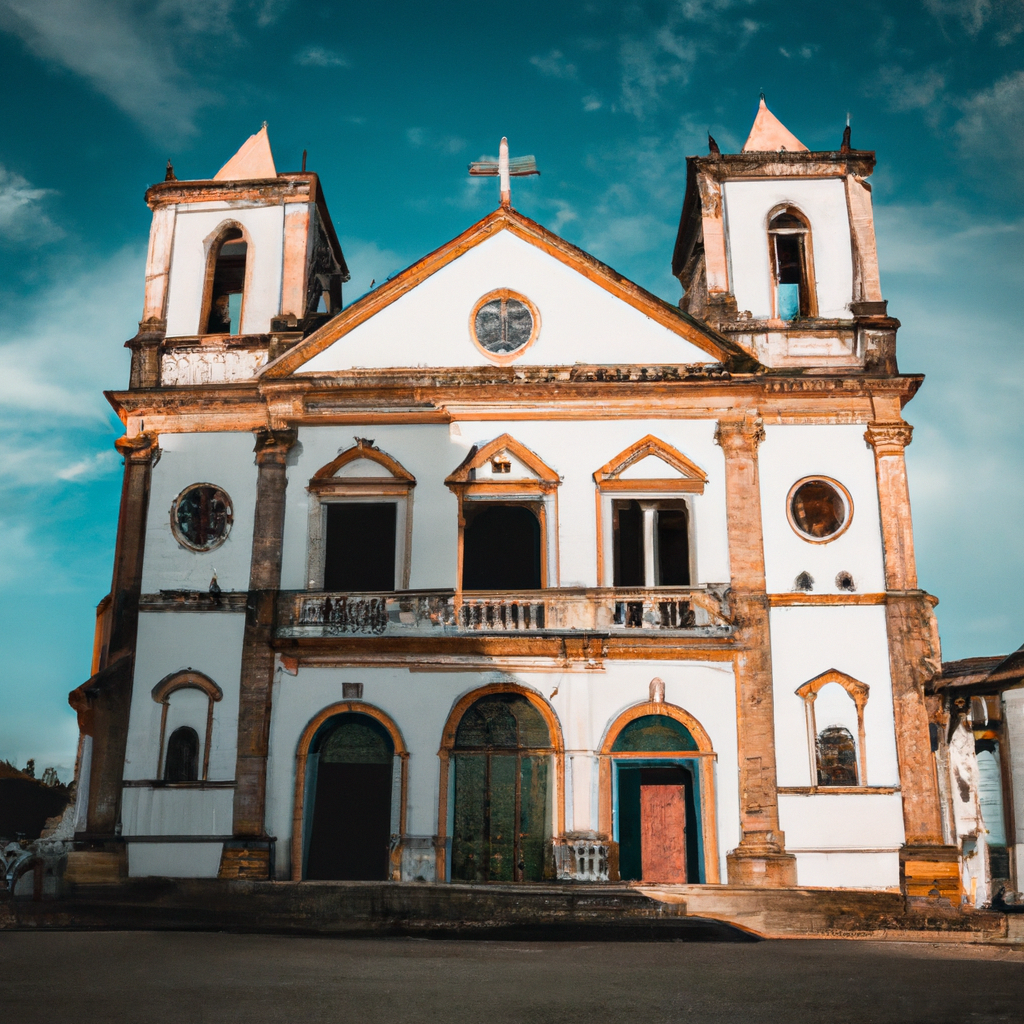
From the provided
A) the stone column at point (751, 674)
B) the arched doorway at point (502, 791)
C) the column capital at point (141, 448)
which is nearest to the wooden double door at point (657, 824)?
the stone column at point (751, 674)

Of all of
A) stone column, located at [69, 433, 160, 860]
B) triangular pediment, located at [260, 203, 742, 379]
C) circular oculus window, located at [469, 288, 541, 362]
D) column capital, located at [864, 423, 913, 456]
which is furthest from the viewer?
circular oculus window, located at [469, 288, 541, 362]

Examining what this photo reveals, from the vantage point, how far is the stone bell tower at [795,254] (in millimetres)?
19906

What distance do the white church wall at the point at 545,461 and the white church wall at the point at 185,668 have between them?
1.46 meters

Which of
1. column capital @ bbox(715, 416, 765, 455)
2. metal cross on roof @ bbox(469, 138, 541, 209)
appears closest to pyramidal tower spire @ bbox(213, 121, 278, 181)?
metal cross on roof @ bbox(469, 138, 541, 209)

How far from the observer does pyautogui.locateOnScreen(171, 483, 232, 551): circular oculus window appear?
19.0 metres

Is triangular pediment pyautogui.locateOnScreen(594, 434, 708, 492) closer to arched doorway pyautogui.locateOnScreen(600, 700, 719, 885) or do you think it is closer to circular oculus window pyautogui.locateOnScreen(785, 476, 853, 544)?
circular oculus window pyautogui.locateOnScreen(785, 476, 853, 544)

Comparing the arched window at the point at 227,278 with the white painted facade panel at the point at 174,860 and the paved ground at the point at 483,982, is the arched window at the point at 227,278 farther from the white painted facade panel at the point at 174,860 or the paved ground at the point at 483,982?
the paved ground at the point at 483,982

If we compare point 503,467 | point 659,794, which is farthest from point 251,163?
point 659,794

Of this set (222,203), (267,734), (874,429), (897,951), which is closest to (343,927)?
(267,734)

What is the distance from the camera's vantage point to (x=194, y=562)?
18922 mm

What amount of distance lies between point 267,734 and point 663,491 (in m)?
7.76

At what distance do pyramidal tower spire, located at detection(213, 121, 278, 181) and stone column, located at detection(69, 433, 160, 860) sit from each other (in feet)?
19.2

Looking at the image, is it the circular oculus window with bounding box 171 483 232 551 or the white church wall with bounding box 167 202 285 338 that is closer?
the circular oculus window with bounding box 171 483 232 551

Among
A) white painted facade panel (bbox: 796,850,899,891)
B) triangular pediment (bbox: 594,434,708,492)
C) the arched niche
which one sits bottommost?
white painted facade panel (bbox: 796,850,899,891)
